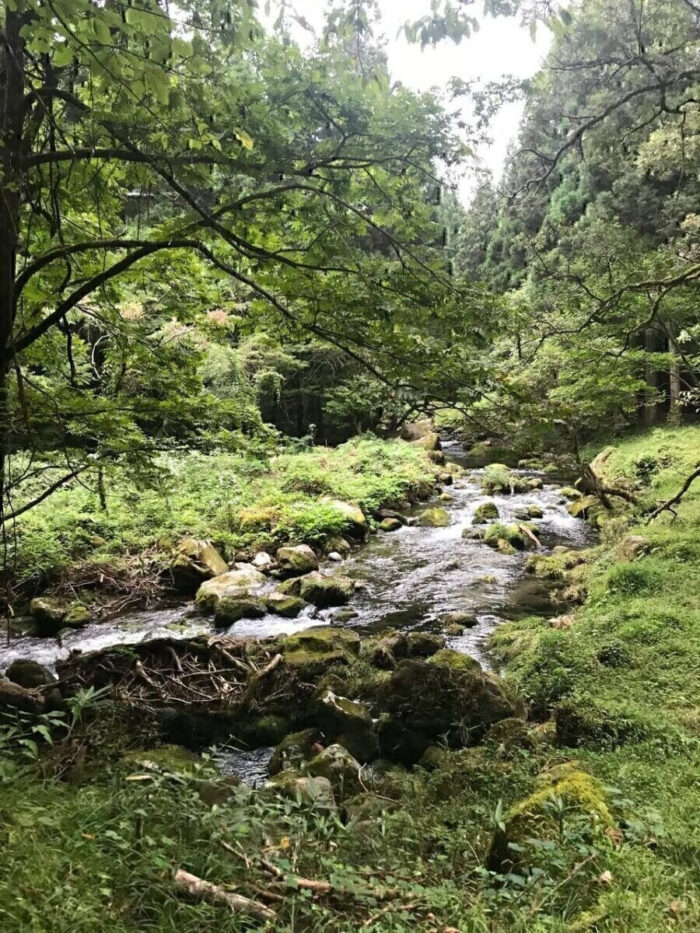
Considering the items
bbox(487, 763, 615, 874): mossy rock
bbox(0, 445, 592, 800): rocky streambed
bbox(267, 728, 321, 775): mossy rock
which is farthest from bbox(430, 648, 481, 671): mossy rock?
bbox(487, 763, 615, 874): mossy rock

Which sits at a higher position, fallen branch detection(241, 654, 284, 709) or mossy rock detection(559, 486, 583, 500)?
mossy rock detection(559, 486, 583, 500)

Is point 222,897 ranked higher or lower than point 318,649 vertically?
higher

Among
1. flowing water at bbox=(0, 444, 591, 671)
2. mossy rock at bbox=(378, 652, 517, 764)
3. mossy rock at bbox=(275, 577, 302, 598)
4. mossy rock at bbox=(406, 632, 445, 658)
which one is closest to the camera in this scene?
mossy rock at bbox=(378, 652, 517, 764)

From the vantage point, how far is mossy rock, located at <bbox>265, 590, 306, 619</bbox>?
9.41 meters

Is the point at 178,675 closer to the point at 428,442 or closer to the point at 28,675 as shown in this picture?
the point at 28,675

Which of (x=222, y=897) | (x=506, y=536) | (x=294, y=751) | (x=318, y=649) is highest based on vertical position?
(x=222, y=897)

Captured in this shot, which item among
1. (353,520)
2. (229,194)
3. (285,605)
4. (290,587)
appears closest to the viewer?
(229,194)

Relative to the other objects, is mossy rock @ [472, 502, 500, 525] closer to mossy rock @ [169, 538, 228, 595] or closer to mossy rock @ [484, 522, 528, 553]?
mossy rock @ [484, 522, 528, 553]

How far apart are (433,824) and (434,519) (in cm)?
1122

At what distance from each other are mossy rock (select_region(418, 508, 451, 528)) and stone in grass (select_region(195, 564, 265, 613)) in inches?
208

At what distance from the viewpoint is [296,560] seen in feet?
37.8

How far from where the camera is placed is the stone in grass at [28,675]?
6176 mm

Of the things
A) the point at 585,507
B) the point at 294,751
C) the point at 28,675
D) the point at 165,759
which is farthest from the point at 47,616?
the point at 585,507

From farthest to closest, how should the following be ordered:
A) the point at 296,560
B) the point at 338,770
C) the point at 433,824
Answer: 1. the point at 296,560
2. the point at 338,770
3. the point at 433,824
